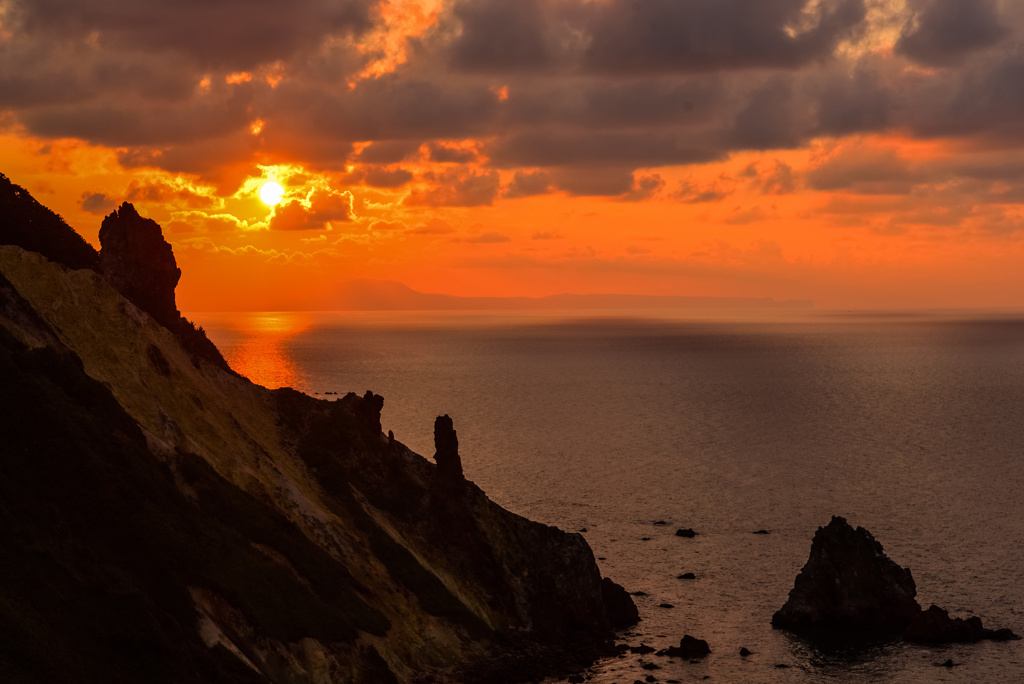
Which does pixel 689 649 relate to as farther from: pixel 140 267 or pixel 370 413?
pixel 140 267

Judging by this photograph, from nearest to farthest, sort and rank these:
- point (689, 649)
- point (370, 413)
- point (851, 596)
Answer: point (689, 649) → point (851, 596) → point (370, 413)

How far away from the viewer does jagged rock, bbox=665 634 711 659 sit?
8269cm

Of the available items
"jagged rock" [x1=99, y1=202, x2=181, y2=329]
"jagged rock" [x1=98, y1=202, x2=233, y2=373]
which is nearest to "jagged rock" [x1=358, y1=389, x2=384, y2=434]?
"jagged rock" [x1=98, y1=202, x2=233, y2=373]

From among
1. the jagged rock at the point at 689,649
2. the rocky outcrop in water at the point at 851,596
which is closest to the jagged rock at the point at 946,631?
the rocky outcrop in water at the point at 851,596

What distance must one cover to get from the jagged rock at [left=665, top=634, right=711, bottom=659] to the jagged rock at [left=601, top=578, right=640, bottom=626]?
24.1 feet

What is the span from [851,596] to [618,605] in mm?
21039

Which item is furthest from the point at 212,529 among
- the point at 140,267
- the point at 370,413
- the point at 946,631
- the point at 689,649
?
the point at 946,631

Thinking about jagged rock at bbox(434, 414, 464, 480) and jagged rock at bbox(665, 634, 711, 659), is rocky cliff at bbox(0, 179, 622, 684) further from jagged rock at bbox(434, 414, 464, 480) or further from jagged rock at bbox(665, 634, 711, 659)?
jagged rock at bbox(665, 634, 711, 659)

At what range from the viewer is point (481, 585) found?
86625 mm

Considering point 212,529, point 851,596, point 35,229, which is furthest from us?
point 851,596

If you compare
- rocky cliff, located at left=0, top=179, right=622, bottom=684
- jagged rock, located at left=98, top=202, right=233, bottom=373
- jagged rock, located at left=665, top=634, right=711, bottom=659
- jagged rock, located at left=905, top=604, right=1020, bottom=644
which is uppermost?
jagged rock, located at left=98, top=202, right=233, bottom=373

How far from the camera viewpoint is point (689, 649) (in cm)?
8306

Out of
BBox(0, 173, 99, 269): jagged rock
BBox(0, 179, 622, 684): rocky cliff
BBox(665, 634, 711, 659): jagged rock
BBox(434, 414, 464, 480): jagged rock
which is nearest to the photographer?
BBox(0, 179, 622, 684): rocky cliff

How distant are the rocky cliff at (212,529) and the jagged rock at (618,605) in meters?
1.33
